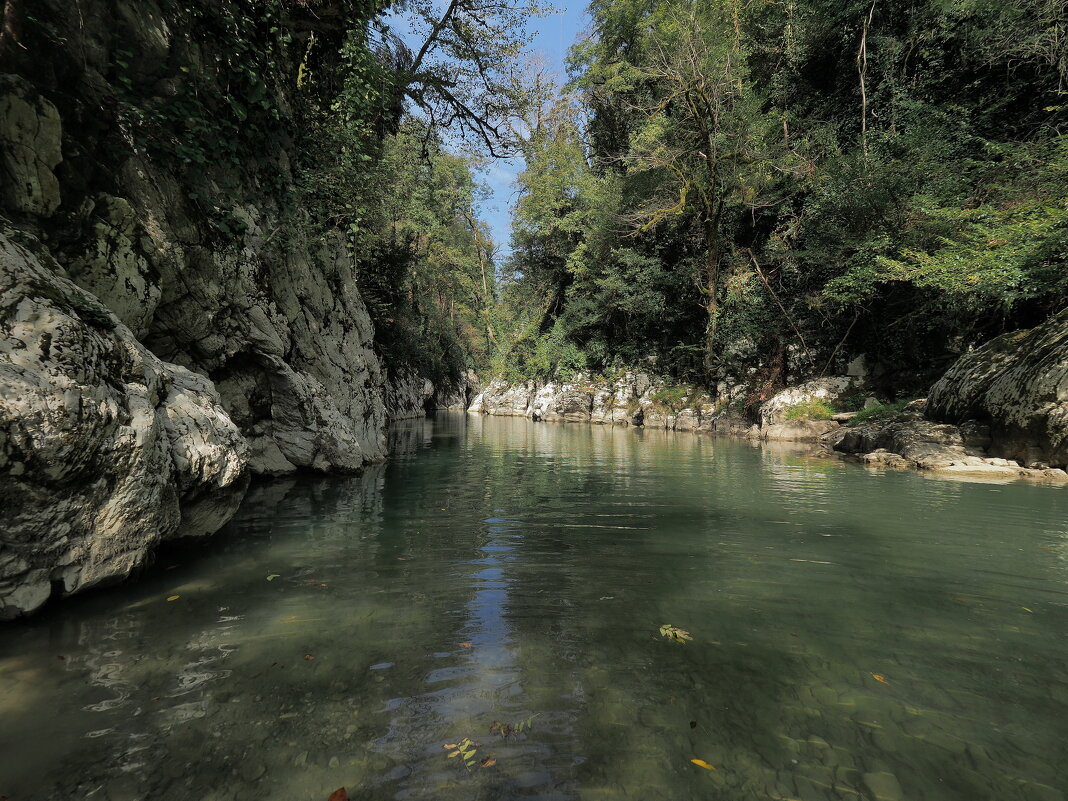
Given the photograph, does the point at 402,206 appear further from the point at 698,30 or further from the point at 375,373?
the point at 698,30

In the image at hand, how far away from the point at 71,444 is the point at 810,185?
2207cm

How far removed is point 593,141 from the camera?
Answer: 30734 mm

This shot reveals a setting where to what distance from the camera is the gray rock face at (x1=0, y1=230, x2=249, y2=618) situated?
287 cm

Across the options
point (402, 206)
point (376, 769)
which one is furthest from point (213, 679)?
point (402, 206)

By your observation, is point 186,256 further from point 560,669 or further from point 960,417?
point 960,417

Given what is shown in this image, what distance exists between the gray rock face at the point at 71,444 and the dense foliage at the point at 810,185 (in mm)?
11946

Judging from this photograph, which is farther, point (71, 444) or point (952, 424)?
point (952, 424)

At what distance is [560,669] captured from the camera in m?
2.72

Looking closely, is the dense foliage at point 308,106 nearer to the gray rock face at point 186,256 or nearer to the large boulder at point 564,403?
the gray rock face at point 186,256

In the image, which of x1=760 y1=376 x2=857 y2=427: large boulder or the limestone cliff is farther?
x1=760 y1=376 x2=857 y2=427: large boulder

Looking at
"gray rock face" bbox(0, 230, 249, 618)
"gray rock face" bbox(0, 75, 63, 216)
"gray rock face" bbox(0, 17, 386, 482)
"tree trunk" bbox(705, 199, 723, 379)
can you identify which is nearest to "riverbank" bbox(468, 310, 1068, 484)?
"tree trunk" bbox(705, 199, 723, 379)

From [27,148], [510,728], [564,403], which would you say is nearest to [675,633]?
[510,728]

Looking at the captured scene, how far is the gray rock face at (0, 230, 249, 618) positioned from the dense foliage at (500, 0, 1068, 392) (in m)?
11.9

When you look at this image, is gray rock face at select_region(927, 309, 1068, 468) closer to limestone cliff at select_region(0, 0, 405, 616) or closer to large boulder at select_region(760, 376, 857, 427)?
large boulder at select_region(760, 376, 857, 427)
